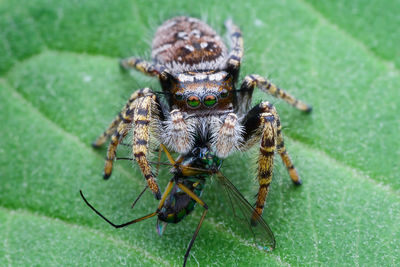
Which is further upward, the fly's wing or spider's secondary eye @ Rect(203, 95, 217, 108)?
spider's secondary eye @ Rect(203, 95, 217, 108)

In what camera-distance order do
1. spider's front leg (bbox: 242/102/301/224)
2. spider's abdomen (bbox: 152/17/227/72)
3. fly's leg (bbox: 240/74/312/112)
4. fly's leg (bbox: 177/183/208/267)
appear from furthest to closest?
1. spider's abdomen (bbox: 152/17/227/72)
2. fly's leg (bbox: 240/74/312/112)
3. spider's front leg (bbox: 242/102/301/224)
4. fly's leg (bbox: 177/183/208/267)

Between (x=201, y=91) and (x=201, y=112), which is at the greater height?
(x=201, y=91)

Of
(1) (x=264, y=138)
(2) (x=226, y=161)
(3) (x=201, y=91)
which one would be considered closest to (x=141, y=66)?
(3) (x=201, y=91)

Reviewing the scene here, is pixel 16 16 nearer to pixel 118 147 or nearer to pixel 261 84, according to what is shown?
pixel 118 147

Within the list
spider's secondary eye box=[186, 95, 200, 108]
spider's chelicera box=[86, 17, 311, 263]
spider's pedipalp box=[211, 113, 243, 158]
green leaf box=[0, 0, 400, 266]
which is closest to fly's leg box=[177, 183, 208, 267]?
spider's chelicera box=[86, 17, 311, 263]

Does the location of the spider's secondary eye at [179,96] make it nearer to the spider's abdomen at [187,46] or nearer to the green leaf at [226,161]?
the spider's abdomen at [187,46]

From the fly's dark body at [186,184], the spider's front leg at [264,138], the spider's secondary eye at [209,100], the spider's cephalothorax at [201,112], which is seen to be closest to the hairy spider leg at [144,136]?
the spider's cephalothorax at [201,112]

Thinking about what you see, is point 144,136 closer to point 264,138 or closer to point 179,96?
point 179,96

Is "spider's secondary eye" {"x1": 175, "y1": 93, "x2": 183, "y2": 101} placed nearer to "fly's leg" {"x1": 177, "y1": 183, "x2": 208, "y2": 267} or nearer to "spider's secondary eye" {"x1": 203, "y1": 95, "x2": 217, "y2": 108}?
"spider's secondary eye" {"x1": 203, "y1": 95, "x2": 217, "y2": 108}
